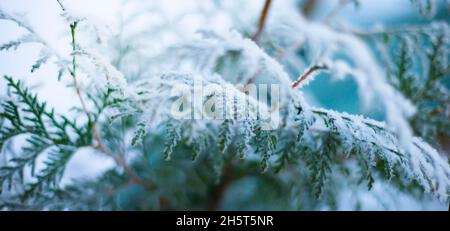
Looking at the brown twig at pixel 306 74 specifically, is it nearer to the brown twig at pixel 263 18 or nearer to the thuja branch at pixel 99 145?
the brown twig at pixel 263 18

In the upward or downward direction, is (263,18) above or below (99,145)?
above

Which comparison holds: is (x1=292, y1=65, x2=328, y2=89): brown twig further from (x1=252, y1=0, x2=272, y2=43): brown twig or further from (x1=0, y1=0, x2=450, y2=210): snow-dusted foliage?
(x1=252, y1=0, x2=272, y2=43): brown twig

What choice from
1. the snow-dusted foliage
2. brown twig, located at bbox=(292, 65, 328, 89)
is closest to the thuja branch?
the snow-dusted foliage

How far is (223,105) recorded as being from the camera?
0.65 metres

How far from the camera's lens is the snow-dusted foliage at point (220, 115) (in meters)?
0.67

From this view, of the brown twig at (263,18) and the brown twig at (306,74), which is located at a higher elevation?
the brown twig at (263,18)

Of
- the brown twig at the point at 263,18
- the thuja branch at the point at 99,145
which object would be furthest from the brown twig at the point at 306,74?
the thuja branch at the point at 99,145

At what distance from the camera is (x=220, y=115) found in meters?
0.67

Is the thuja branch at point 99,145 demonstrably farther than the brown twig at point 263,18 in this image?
No

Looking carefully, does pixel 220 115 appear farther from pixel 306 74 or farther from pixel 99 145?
pixel 99 145

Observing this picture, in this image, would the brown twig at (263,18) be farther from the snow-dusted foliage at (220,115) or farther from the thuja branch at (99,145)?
the thuja branch at (99,145)

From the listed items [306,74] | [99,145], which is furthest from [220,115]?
[99,145]

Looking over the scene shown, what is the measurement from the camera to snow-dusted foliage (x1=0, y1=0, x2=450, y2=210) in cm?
67
